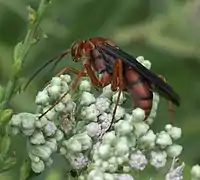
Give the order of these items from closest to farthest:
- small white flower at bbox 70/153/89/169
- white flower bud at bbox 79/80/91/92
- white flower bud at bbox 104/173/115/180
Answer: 1. white flower bud at bbox 104/173/115/180
2. small white flower at bbox 70/153/89/169
3. white flower bud at bbox 79/80/91/92

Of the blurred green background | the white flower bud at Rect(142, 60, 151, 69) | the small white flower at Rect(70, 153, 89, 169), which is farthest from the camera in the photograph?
the blurred green background

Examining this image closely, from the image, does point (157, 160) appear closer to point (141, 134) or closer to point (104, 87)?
point (141, 134)

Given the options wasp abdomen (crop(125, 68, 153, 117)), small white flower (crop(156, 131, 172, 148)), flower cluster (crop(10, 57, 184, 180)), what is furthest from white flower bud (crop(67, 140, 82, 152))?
wasp abdomen (crop(125, 68, 153, 117))

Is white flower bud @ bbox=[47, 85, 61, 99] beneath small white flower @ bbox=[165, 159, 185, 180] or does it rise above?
above

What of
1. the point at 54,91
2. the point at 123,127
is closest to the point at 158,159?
the point at 123,127

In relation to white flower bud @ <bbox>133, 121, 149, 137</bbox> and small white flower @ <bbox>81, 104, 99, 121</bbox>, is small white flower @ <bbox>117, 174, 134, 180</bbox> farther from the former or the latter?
small white flower @ <bbox>81, 104, 99, 121</bbox>

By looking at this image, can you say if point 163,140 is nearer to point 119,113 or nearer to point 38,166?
point 119,113

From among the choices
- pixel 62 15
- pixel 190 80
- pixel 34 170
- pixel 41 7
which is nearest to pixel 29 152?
pixel 34 170
